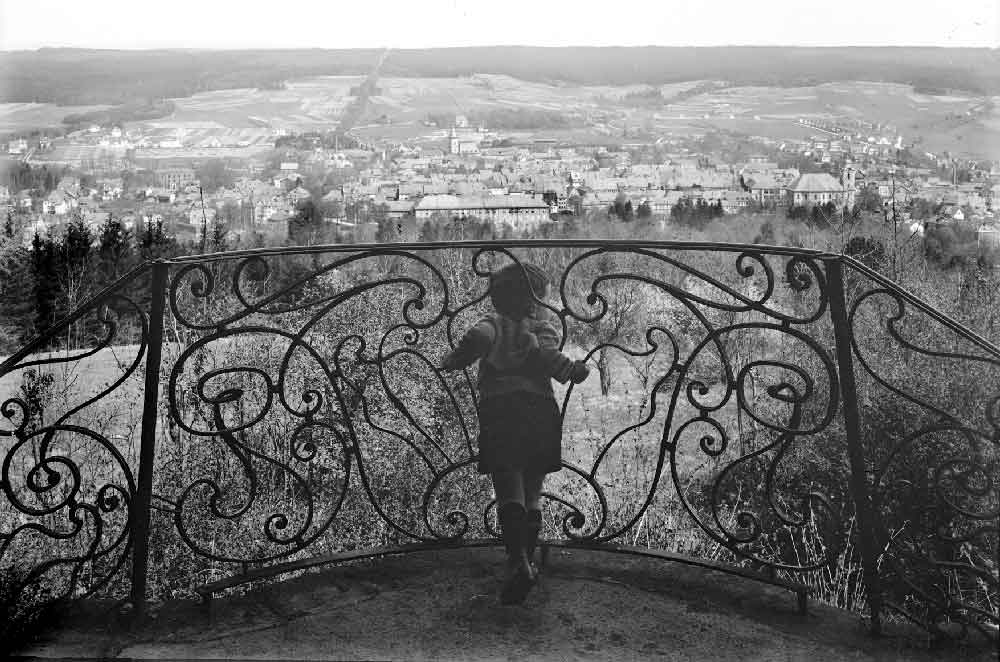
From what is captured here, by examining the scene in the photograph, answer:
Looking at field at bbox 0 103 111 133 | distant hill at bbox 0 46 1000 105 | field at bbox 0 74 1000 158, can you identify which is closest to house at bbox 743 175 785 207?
field at bbox 0 74 1000 158

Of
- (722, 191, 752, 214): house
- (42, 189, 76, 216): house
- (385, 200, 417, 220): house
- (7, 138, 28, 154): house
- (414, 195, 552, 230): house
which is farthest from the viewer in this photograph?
(42, 189, 76, 216): house

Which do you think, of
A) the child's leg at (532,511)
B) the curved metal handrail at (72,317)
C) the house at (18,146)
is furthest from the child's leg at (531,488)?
the house at (18,146)

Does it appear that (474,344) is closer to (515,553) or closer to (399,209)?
(515,553)

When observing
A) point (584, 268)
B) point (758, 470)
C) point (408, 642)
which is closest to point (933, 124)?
point (584, 268)

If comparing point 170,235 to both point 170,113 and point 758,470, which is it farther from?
point 758,470

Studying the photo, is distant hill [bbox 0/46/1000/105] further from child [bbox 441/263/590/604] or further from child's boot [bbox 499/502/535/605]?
child's boot [bbox 499/502/535/605]

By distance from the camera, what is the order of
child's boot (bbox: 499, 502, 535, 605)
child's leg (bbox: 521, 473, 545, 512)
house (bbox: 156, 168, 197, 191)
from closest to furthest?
1. child's boot (bbox: 499, 502, 535, 605)
2. child's leg (bbox: 521, 473, 545, 512)
3. house (bbox: 156, 168, 197, 191)

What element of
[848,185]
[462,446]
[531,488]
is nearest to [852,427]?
[531,488]
